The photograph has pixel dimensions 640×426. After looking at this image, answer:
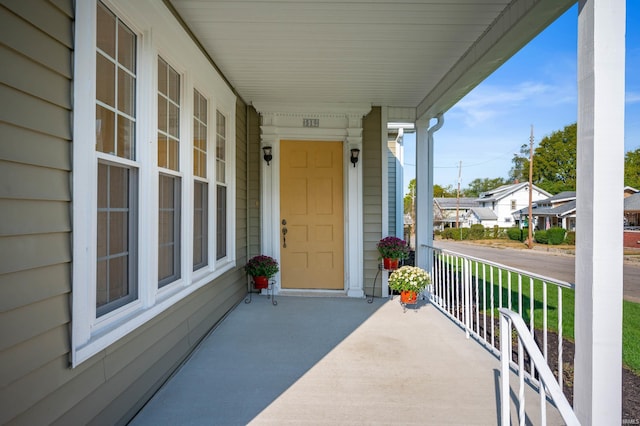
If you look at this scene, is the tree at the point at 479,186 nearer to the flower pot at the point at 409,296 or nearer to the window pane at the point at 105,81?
the flower pot at the point at 409,296

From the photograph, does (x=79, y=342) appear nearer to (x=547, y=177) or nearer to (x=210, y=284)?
(x=210, y=284)

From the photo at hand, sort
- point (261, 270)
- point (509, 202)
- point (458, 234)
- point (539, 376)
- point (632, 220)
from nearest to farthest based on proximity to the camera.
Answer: point (539, 376)
point (261, 270)
point (632, 220)
point (458, 234)
point (509, 202)

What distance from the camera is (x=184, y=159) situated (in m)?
2.68

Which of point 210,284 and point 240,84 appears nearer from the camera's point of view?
point 210,284

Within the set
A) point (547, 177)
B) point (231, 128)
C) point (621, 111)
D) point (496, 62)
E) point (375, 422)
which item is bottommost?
point (375, 422)

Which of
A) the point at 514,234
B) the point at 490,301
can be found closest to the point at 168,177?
the point at 490,301

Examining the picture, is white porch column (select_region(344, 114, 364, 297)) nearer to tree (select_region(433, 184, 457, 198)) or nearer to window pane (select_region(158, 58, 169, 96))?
window pane (select_region(158, 58, 169, 96))

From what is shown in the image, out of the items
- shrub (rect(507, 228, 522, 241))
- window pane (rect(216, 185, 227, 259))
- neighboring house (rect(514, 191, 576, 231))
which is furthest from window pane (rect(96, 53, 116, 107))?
neighboring house (rect(514, 191, 576, 231))

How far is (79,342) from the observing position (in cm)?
146

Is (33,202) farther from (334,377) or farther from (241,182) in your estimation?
(241,182)

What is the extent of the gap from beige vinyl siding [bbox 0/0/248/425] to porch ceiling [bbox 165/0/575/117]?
1.36 m

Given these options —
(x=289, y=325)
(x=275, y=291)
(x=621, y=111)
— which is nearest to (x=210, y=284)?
(x=289, y=325)

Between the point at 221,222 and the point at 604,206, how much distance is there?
10.8 feet

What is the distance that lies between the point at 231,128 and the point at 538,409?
3.65 m
